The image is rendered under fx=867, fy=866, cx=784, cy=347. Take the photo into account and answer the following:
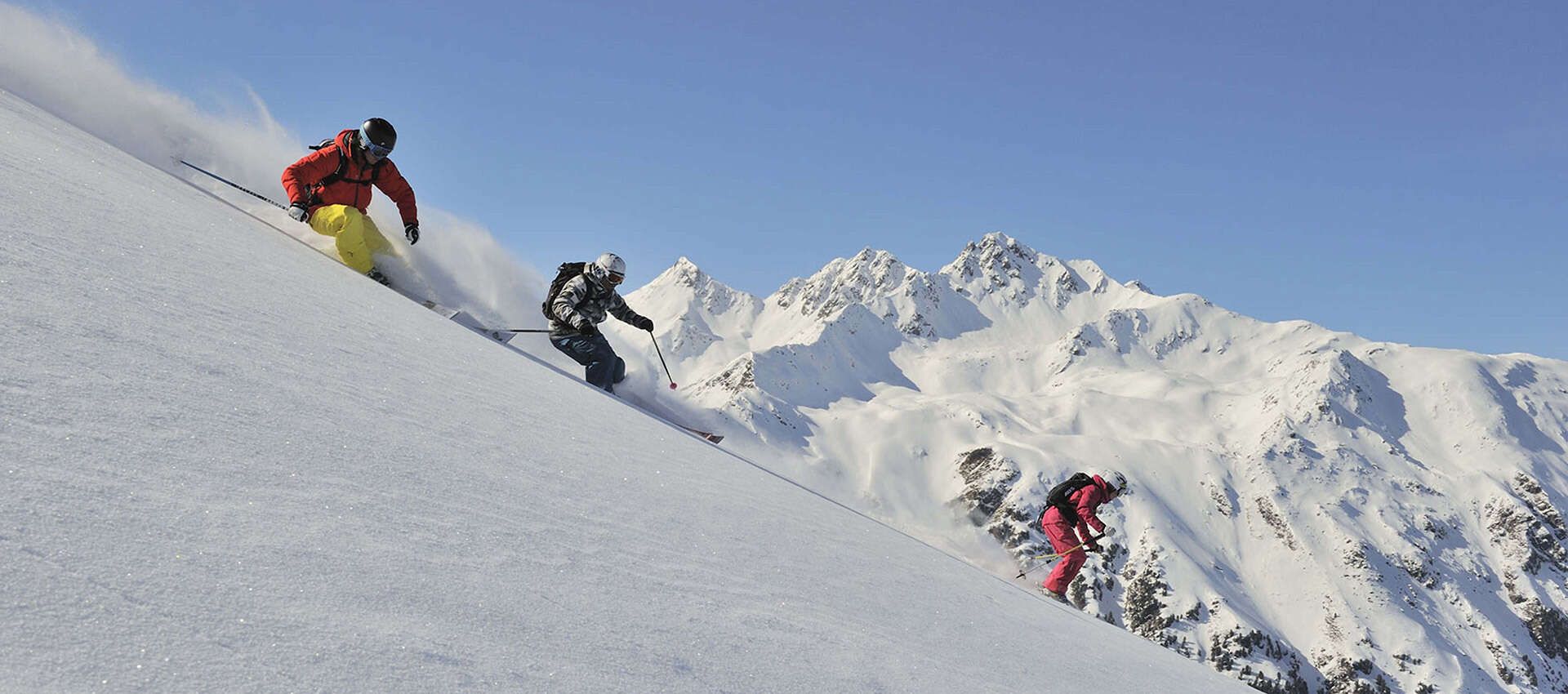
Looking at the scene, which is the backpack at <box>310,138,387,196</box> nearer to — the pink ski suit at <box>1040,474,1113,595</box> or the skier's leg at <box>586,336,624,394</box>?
the skier's leg at <box>586,336,624,394</box>

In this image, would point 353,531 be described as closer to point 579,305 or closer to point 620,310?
point 579,305

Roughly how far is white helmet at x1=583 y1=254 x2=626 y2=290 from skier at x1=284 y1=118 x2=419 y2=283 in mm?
A: 2479

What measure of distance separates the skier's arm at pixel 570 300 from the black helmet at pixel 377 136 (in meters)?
3.02

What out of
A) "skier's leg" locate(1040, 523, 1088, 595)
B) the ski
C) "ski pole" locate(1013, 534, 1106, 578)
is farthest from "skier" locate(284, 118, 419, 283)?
"skier's leg" locate(1040, 523, 1088, 595)

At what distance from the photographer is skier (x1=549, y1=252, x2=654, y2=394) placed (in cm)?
1227

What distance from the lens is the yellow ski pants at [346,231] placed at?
10938 mm

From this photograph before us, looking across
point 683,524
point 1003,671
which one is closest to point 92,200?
point 683,524

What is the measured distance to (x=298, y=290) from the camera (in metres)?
5.90

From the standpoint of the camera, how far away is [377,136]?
11758 millimetres

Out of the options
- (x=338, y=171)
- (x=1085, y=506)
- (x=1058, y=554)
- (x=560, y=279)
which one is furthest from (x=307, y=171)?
(x=1085, y=506)

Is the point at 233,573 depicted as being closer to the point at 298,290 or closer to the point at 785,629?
the point at 785,629

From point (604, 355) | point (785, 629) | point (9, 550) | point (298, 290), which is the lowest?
point (9, 550)

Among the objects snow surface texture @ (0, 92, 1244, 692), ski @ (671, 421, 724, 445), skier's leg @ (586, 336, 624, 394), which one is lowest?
snow surface texture @ (0, 92, 1244, 692)

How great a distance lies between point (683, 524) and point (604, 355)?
8444 mm
